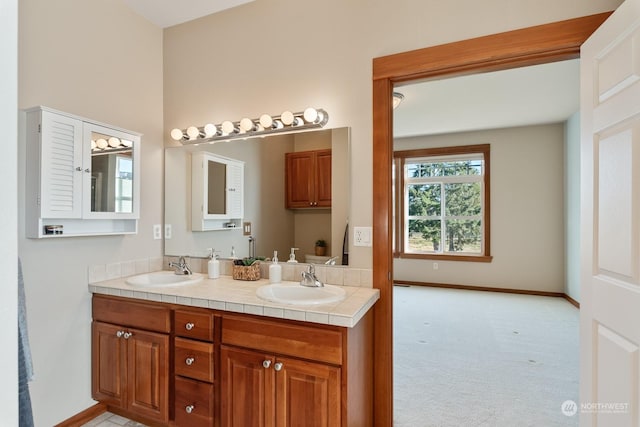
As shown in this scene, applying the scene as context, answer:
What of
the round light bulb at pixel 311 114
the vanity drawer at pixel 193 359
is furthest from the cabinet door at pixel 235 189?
the vanity drawer at pixel 193 359

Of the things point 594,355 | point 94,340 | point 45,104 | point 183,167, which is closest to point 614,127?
point 594,355

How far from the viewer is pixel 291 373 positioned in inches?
58.9

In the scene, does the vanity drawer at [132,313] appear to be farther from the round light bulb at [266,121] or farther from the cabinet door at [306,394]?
the round light bulb at [266,121]

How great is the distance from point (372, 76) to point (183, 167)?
1543 millimetres

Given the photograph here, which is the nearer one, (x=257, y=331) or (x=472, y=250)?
(x=257, y=331)

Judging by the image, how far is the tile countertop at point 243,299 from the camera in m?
1.45

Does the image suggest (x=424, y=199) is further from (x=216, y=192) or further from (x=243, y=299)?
(x=243, y=299)

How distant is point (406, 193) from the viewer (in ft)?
19.7

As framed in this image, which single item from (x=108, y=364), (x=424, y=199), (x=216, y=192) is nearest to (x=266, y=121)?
(x=216, y=192)

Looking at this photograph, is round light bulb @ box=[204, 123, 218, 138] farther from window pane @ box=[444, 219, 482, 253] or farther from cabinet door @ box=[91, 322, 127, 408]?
window pane @ box=[444, 219, 482, 253]

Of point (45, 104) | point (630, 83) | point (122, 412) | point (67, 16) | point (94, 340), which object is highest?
point (67, 16)

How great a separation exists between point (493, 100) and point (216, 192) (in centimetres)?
355

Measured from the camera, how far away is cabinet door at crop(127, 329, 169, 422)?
5.90 feet

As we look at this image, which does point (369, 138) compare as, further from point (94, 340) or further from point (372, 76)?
point (94, 340)
